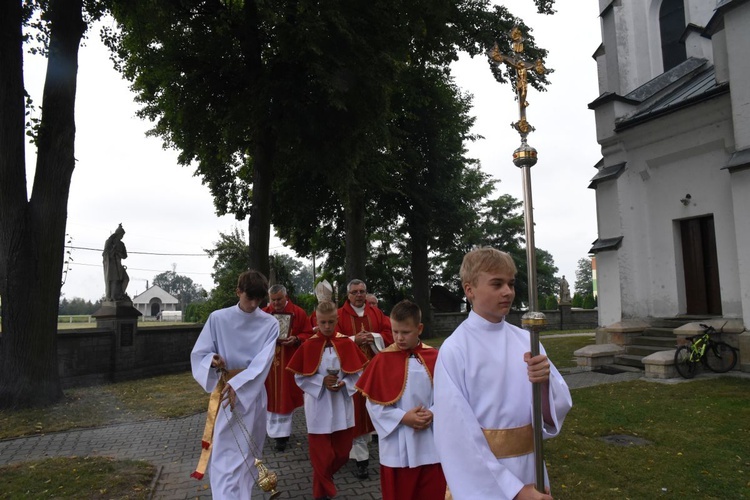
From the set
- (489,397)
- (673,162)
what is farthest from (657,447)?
(673,162)

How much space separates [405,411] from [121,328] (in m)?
12.4

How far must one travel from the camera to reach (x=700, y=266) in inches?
506

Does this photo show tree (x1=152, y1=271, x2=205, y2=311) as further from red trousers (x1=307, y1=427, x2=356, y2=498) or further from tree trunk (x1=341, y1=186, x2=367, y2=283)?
red trousers (x1=307, y1=427, x2=356, y2=498)

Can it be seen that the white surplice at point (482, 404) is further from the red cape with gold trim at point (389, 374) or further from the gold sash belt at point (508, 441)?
the red cape with gold trim at point (389, 374)

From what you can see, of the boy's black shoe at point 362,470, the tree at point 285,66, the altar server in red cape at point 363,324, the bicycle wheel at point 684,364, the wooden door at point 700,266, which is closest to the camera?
the boy's black shoe at point 362,470

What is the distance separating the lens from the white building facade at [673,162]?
10922 millimetres

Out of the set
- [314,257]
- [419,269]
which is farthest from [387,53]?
[314,257]

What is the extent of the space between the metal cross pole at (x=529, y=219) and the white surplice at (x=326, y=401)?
2992mm

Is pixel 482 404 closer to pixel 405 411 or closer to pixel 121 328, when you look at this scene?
pixel 405 411

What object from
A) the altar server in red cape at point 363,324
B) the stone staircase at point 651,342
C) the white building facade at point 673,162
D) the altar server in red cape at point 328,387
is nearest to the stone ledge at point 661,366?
the stone staircase at point 651,342

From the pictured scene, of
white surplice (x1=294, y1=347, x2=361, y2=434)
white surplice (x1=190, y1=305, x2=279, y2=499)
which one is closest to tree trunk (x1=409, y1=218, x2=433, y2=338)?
white surplice (x1=294, y1=347, x2=361, y2=434)

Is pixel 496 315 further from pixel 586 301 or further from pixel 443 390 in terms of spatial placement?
pixel 586 301

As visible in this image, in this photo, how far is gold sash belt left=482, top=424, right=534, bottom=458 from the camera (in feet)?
7.38

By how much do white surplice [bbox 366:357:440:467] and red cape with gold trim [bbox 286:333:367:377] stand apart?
1.73 m
